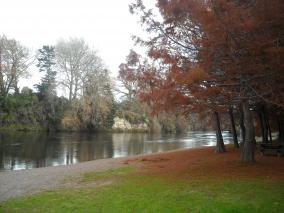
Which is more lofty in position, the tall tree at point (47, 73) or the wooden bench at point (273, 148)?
the tall tree at point (47, 73)

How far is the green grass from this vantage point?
8.61m

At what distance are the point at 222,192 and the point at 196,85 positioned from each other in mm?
4480

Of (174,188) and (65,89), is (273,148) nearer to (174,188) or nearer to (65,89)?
(174,188)

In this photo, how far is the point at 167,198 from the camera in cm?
967

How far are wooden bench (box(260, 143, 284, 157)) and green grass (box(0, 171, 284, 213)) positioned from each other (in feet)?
26.9

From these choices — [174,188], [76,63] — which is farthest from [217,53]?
[76,63]

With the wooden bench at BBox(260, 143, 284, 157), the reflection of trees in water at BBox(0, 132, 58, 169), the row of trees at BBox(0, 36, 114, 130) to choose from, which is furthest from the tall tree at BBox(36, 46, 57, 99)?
the wooden bench at BBox(260, 143, 284, 157)

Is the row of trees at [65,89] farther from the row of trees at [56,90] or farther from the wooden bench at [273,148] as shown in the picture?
the wooden bench at [273,148]

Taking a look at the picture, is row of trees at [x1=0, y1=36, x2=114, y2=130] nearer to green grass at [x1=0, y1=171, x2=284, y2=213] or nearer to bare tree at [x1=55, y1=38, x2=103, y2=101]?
bare tree at [x1=55, y1=38, x2=103, y2=101]

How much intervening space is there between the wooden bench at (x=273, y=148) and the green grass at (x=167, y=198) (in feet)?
26.9

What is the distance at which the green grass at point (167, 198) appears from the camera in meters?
8.61

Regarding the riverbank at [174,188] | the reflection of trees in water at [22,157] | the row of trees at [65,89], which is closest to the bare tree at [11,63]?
the row of trees at [65,89]

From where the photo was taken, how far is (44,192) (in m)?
11.8

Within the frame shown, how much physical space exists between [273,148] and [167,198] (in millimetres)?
11878
